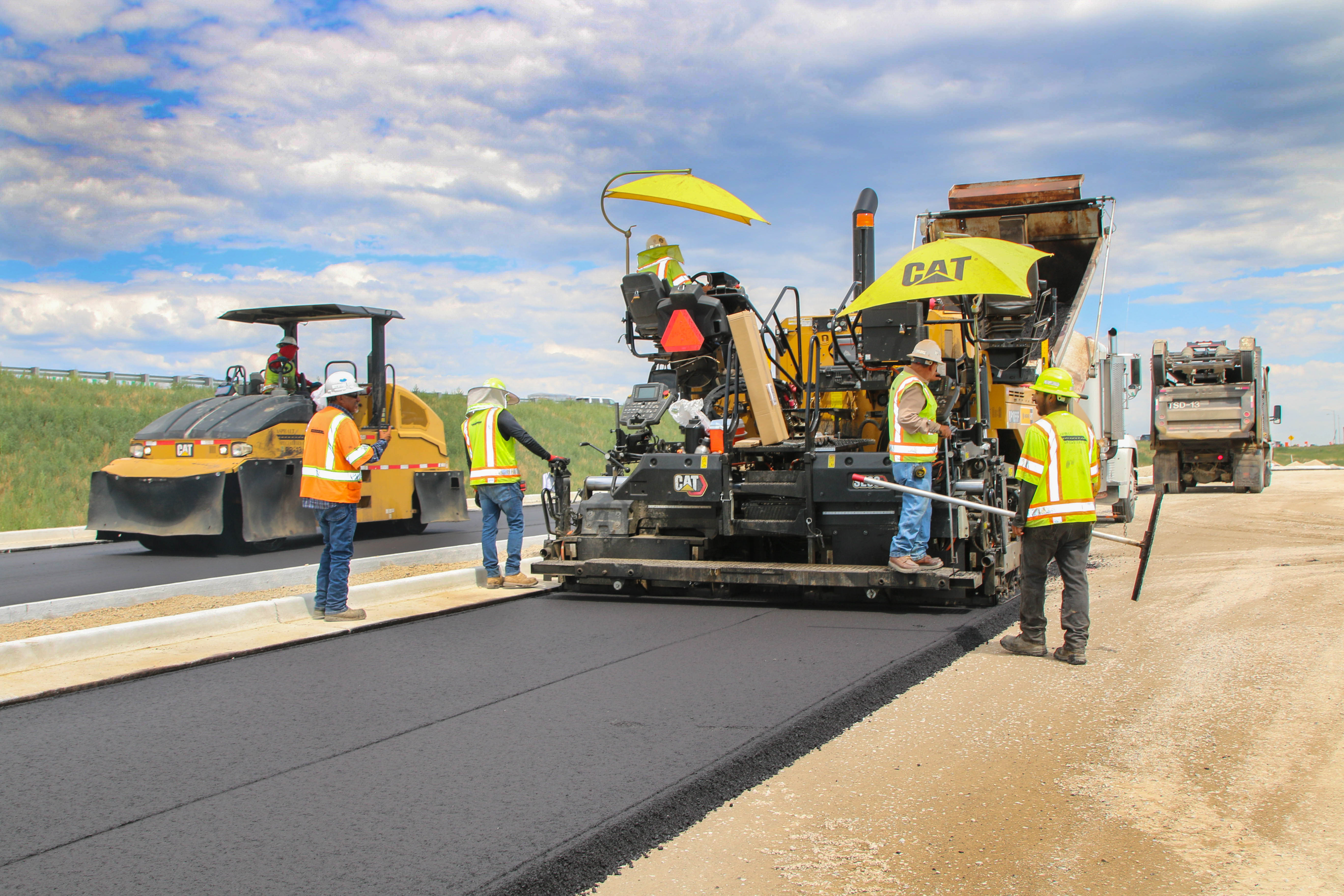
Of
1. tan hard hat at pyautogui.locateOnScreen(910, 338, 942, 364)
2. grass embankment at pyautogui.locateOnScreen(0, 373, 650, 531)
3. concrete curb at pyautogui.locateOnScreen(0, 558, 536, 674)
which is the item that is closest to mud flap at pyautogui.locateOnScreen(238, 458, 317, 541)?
concrete curb at pyautogui.locateOnScreen(0, 558, 536, 674)

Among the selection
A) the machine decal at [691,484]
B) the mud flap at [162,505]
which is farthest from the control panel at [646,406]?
the mud flap at [162,505]

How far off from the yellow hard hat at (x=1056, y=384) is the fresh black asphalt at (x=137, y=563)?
5.87 m

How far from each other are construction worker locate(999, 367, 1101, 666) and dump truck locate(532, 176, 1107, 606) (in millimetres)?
590

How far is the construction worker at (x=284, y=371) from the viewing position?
11.7 m

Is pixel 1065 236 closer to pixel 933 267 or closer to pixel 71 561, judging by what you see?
pixel 933 267

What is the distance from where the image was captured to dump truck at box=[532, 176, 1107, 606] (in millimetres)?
7359

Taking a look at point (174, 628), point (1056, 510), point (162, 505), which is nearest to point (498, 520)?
point (174, 628)

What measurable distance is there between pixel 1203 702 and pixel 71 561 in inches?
408

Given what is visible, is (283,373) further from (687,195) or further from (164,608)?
(687,195)

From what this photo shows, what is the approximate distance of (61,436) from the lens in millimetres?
21953

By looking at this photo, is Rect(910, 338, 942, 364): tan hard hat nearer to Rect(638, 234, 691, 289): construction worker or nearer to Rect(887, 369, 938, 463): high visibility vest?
Rect(887, 369, 938, 463): high visibility vest

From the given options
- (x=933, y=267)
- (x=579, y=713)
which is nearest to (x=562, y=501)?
(x=933, y=267)

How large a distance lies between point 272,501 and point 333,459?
3859 mm

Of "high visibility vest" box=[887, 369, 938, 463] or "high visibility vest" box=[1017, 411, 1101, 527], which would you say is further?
"high visibility vest" box=[887, 369, 938, 463]
